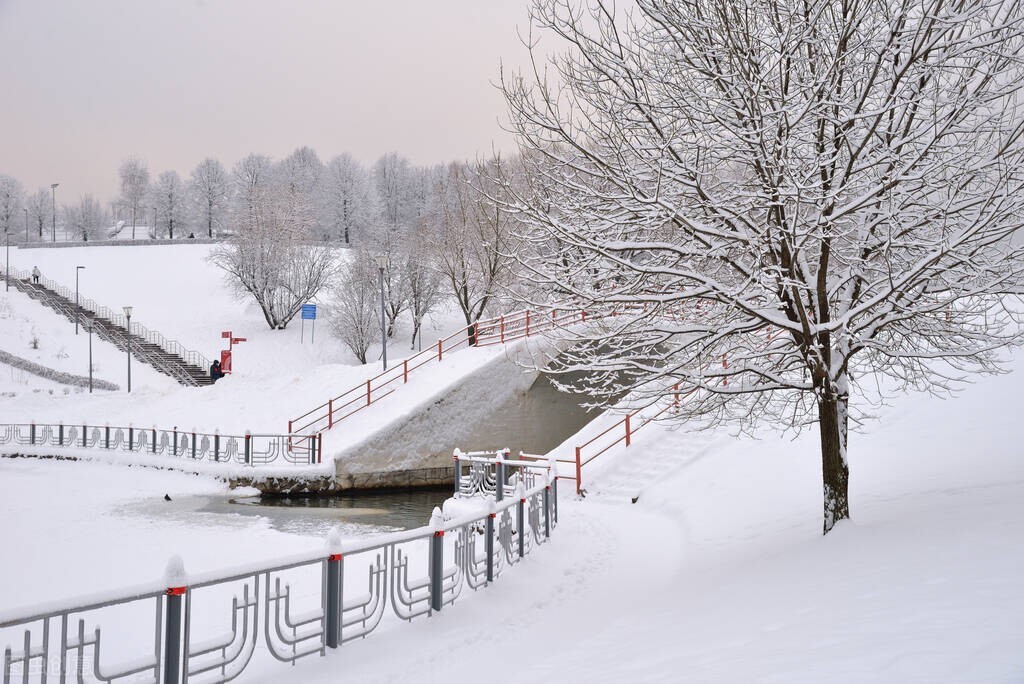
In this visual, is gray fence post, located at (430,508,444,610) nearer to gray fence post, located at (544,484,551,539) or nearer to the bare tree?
gray fence post, located at (544,484,551,539)

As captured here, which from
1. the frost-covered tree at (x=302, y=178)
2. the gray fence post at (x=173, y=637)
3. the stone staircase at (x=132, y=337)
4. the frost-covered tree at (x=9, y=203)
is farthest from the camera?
the frost-covered tree at (x=9, y=203)

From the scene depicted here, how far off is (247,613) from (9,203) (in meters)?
99.7

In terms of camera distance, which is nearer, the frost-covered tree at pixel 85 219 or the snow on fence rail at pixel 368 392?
the snow on fence rail at pixel 368 392

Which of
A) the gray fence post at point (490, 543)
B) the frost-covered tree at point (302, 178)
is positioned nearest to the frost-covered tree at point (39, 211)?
the frost-covered tree at point (302, 178)

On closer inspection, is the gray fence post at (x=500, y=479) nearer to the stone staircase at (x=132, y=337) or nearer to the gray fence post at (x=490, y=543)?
the gray fence post at (x=490, y=543)

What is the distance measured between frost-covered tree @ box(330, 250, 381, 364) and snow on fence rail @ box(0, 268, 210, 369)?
8.56 meters

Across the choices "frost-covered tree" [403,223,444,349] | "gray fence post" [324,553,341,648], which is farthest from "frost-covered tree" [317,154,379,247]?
"gray fence post" [324,553,341,648]

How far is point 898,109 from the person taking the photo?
346 inches

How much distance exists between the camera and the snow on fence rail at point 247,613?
190 inches

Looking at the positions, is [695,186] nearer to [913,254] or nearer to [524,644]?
[913,254]

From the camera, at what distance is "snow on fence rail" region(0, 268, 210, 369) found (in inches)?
1897

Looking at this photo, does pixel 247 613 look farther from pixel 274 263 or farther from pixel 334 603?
pixel 274 263

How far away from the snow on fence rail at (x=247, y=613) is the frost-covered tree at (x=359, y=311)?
3664cm

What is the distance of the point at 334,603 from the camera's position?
6.52m
